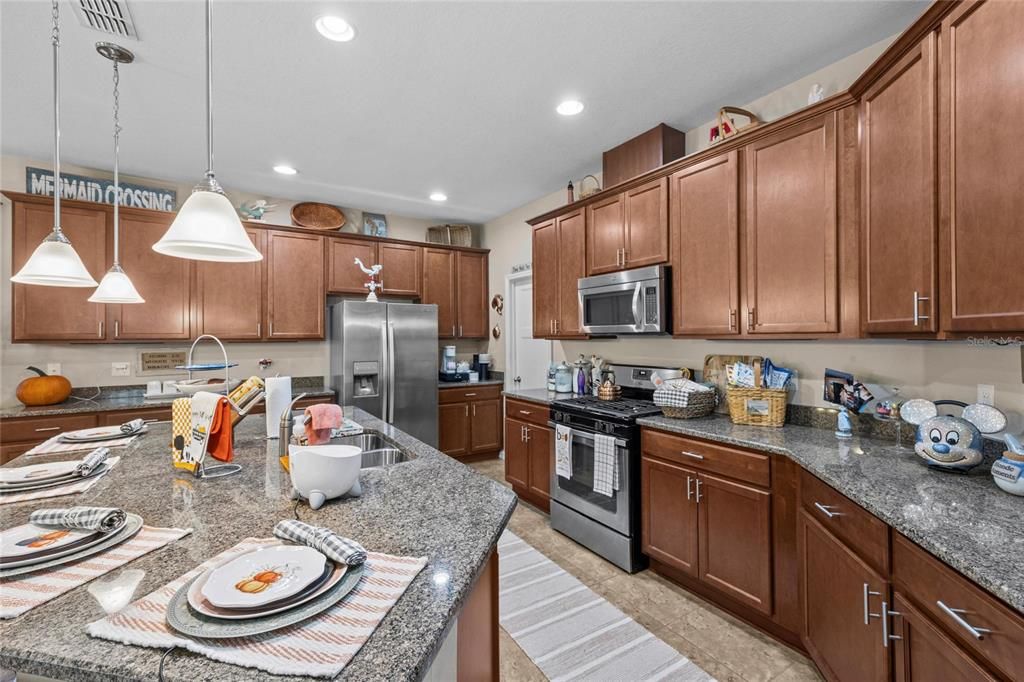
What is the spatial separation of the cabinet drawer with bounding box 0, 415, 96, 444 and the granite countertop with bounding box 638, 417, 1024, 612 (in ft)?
13.8

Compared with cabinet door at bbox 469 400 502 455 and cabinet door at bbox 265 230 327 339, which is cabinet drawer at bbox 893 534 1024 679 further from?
cabinet door at bbox 265 230 327 339

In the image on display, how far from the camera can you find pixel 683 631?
6.95 ft

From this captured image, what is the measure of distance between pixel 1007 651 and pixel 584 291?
9.00 ft

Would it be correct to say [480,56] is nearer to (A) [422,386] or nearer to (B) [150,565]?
(B) [150,565]

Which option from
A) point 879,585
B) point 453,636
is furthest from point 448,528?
point 879,585

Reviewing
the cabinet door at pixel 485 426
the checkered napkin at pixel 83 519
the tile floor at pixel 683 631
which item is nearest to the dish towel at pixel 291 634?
the checkered napkin at pixel 83 519

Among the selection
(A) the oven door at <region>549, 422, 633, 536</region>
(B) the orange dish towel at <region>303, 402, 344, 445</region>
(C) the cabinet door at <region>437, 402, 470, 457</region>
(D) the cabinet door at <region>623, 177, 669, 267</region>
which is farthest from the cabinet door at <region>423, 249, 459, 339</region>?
(B) the orange dish towel at <region>303, 402, 344, 445</region>

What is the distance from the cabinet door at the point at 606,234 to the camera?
3.18 meters

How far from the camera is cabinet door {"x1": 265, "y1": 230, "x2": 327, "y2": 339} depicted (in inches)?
165

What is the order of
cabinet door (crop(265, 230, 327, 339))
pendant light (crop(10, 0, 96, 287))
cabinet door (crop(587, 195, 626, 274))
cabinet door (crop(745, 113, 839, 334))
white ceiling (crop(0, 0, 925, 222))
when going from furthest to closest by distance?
cabinet door (crop(265, 230, 327, 339))
cabinet door (crop(587, 195, 626, 274))
cabinet door (crop(745, 113, 839, 334))
white ceiling (crop(0, 0, 925, 222))
pendant light (crop(10, 0, 96, 287))

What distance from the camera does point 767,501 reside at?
2012 millimetres

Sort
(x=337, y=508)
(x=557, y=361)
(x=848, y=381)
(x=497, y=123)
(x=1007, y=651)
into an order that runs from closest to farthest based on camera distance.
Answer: (x=1007, y=651), (x=337, y=508), (x=848, y=381), (x=497, y=123), (x=557, y=361)

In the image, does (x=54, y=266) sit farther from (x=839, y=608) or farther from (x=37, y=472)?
(x=839, y=608)

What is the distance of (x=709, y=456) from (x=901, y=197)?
52.7 inches
